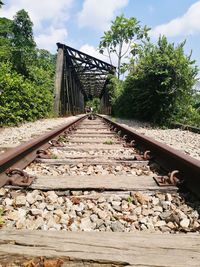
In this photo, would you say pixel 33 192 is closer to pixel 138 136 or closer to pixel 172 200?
pixel 172 200

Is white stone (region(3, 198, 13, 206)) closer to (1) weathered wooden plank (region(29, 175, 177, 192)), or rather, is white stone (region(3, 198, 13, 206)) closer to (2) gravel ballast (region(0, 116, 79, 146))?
(1) weathered wooden plank (region(29, 175, 177, 192))

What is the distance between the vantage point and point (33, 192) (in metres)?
2.06

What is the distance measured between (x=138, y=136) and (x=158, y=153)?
1317 millimetres

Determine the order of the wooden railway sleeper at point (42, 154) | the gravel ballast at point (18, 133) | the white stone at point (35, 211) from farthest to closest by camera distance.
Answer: the gravel ballast at point (18, 133) < the wooden railway sleeper at point (42, 154) < the white stone at point (35, 211)

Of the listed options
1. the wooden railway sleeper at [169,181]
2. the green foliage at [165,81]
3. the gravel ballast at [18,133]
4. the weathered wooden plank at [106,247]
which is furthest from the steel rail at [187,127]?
the weathered wooden plank at [106,247]

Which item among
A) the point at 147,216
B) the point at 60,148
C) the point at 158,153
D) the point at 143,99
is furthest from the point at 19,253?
the point at 143,99

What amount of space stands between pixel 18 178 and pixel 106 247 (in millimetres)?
1272

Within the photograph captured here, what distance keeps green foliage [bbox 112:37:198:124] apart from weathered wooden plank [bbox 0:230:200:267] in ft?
29.4

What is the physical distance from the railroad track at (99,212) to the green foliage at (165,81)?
7.42 meters

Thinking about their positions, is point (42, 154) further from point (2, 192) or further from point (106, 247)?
point (106, 247)

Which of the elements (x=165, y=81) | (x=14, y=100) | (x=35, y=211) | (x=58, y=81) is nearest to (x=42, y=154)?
(x=35, y=211)

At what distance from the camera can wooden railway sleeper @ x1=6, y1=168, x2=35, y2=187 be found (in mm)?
2156

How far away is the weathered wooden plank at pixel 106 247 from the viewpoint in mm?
1131

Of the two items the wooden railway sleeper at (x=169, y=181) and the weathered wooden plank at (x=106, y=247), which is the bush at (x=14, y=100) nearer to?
the wooden railway sleeper at (x=169, y=181)
